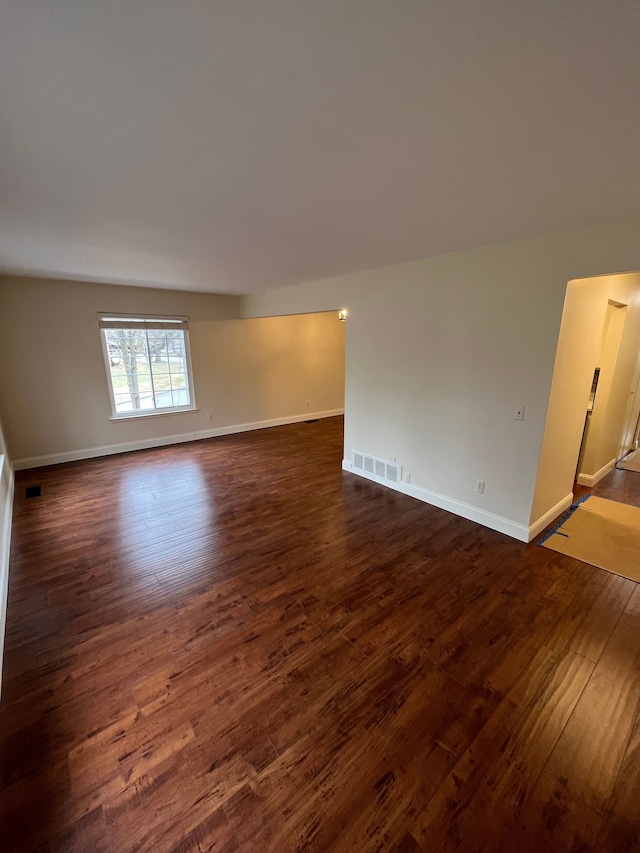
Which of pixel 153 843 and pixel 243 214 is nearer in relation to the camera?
pixel 153 843

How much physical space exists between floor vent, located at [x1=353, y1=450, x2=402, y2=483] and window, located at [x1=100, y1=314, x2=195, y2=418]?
3170 mm

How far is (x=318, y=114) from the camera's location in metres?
1.18

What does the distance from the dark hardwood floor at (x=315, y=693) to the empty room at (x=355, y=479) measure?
0.01m

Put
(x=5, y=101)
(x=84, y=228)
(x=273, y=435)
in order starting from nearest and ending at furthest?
(x=5, y=101)
(x=84, y=228)
(x=273, y=435)

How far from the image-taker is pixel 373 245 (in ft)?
9.21

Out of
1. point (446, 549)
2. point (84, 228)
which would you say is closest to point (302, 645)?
point (446, 549)

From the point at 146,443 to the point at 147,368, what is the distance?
1.20 m

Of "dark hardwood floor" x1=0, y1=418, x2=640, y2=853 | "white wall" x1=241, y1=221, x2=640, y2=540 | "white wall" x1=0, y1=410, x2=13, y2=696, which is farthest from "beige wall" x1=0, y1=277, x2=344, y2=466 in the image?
"white wall" x1=241, y1=221, x2=640, y2=540

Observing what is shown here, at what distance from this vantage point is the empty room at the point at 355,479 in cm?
101

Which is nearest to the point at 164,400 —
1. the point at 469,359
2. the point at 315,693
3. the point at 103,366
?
the point at 103,366

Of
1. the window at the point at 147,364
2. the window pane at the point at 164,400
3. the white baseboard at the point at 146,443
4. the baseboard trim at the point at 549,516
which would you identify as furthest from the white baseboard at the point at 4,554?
the baseboard trim at the point at 549,516

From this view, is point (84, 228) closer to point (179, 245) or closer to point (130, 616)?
point (179, 245)

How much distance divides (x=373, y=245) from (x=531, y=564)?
281 centimetres

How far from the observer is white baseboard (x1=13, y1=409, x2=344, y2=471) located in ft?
15.7
